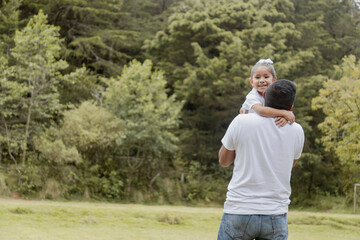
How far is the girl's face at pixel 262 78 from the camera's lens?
293cm

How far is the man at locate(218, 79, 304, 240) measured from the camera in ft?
8.13

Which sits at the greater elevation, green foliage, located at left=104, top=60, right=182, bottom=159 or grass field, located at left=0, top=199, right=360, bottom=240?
green foliage, located at left=104, top=60, right=182, bottom=159

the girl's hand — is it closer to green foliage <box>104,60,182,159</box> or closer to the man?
the man

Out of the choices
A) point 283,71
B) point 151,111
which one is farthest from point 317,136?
point 151,111

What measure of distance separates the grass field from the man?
504cm

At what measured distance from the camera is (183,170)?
21.1m

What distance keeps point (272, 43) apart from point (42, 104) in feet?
36.4

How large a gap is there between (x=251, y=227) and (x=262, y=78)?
0.98 meters

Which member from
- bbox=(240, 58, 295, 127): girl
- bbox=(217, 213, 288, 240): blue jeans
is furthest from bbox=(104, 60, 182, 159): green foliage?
bbox=(217, 213, 288, 240): blue jeans

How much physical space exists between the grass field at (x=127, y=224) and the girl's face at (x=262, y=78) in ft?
16.4

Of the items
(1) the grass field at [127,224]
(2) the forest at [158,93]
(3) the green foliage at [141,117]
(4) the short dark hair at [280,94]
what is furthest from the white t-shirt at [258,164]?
(3) the green foliage at [141,117]

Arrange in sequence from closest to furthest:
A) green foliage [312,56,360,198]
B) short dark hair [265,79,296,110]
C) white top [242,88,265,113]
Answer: short dark hair [265,79,296,110], white top [242,88,265,113], green foliage [312,56,360,198]

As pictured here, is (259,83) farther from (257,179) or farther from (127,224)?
(127,224)

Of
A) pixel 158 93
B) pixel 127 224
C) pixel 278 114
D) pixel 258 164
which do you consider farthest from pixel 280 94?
pixel 158 93
